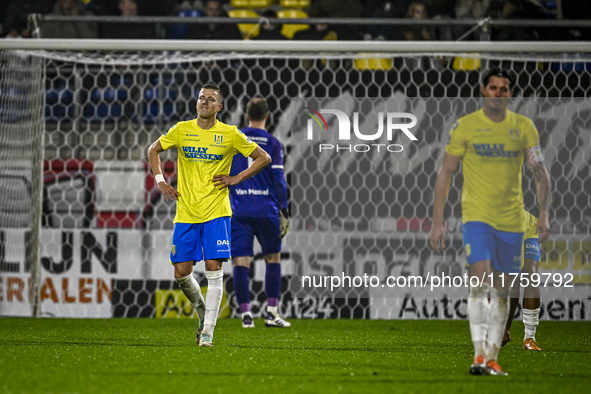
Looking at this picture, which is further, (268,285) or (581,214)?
(581,214)

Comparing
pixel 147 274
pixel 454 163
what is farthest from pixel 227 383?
pixel 147 274

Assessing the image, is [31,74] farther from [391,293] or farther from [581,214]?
[581,214]

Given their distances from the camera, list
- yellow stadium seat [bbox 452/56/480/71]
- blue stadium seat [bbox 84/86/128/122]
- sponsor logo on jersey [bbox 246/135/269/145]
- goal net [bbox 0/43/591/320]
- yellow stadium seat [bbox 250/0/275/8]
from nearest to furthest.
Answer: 1. sponsor logo on jersey [bbox 246/135/269/145]
2. goal net [bbox 0/43/591/320]
3. blue stadium seat [bbox 84/86/128/122]
4. yellow stadium seat [bbox 452/56/480/71]
5. yellow stadium seat [bbox 250/0/275/8]

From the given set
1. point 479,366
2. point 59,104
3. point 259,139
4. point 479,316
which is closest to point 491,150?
point 479,316

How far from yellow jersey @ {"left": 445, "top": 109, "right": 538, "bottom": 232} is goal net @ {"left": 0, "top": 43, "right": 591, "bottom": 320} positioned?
274 cm

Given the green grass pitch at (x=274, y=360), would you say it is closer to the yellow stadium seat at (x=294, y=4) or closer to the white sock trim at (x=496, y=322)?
the white sock trim at (x=496, y=322)

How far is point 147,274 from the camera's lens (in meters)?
6.28

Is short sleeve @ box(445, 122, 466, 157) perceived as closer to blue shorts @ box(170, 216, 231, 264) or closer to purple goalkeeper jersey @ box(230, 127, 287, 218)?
blue shorts @ box(170, 216, 231, 264)

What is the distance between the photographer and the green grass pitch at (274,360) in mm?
3055

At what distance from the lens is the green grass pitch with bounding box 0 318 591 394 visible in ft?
10.0

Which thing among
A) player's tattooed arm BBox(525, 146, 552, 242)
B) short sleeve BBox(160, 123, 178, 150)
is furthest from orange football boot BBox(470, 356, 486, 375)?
short sleeve BBox(160, 123, 178, 150)

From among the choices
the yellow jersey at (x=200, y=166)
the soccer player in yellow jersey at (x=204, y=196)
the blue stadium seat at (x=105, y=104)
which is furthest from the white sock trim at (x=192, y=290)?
the blue stadium seat at (x=105, y=104)

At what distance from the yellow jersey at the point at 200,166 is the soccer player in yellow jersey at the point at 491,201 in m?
1.41

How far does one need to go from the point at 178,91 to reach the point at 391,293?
2.78 metres
